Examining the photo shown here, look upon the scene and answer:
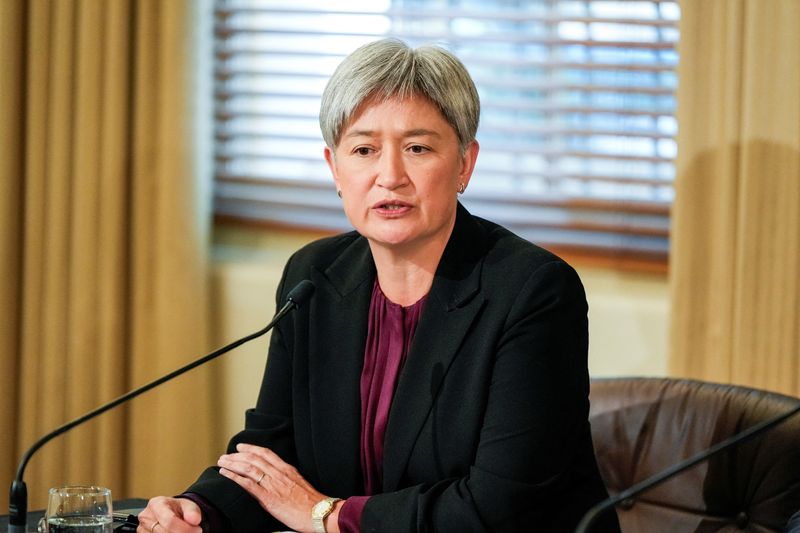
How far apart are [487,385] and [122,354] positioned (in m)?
1.78

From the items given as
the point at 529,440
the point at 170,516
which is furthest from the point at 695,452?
the point at 170,516

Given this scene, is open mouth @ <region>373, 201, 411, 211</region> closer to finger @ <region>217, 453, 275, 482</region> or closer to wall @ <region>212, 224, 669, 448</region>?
finger @ <region>217, 453, 275, 482</region>

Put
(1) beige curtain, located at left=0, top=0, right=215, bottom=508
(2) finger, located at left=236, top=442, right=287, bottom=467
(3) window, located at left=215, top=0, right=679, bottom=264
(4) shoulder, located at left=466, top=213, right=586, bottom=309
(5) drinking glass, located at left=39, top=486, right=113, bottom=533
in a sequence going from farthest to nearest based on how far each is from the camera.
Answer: (1) beige curtain, located at left=0, top=0, right=215, bottom=508, (3) window, located at left=215, top=0, right=679, bottom=264, (2) finger, located at left=236, top=442, right=287, bottom=467, (4) shoulder, located at left=466, top=213, right=586, bottom=309, (5) drinking glass, located at left=39, top=486, right=113, bottom=533

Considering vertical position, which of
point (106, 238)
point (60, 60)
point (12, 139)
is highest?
point (60, 60)

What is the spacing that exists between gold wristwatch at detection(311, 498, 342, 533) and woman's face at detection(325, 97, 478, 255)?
1.69ft

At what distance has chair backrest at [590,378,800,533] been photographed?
207 cm

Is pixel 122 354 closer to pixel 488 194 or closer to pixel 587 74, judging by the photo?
pixel 488 194

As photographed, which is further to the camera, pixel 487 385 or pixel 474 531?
pixel 487 385

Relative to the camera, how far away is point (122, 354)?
338 cm

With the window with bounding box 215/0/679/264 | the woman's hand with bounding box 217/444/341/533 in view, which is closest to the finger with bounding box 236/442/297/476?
the woman's hand with bounding box 217/444/341/533

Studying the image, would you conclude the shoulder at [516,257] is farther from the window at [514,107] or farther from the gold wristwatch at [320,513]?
the window at [514,107]

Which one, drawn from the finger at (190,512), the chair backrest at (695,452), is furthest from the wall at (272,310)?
the finger at (190,512)

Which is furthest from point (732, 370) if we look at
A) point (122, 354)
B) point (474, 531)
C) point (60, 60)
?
point (60, 60)

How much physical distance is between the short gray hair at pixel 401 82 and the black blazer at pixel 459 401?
0.26m
